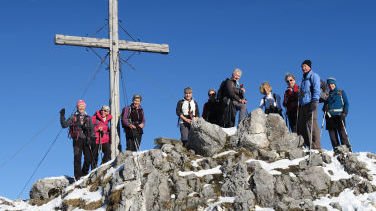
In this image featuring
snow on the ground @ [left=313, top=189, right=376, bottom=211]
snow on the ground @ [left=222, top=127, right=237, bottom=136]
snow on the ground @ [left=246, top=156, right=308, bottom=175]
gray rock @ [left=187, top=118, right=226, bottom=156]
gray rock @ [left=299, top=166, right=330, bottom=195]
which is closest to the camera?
snow on the ground @ [left=313, top=189, right=376, bottom=211]

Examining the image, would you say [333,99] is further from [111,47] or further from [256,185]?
[111,47]

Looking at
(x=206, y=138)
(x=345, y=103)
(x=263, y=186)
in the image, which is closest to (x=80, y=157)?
(x=206, y=138)

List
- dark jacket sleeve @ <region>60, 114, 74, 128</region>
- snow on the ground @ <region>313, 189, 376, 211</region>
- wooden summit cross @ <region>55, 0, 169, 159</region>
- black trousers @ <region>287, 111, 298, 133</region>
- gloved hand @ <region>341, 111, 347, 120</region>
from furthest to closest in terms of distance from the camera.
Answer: wooden summit cross @ <region>55, 0, 169, 159</region>
black trousers @ <region>287, 111, 298, 133</region>
dark jacket sleeve @ <region>60, 114, 74, 128</region>
gloved hand @ <region>341, 111, 347, 120</region>
snow on the ground @ <region>313, 189, 376, 211</region>

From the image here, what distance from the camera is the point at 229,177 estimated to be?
40.6 ft

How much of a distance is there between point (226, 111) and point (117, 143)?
13.3 ft

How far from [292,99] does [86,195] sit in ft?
22.8

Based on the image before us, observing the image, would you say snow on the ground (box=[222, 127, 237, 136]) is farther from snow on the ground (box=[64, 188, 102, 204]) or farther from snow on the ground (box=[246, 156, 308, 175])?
snow on the ground (box=[64, 188, 102, 204])

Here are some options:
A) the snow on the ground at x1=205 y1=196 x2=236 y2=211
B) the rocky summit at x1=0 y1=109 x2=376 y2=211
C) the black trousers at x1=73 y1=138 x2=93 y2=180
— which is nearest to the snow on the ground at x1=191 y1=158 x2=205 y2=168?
the rocky summit at x1=0 y1=109 x2=376 y2=211

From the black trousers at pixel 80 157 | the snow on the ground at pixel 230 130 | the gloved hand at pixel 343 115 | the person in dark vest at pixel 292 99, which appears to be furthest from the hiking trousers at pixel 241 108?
the black trousers at pixel 80 157

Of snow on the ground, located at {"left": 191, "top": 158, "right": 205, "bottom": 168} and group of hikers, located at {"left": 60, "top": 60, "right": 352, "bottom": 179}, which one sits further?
group of hikers, located at {"left": 60, "top": 60, "right": 352, "bottom": 179}

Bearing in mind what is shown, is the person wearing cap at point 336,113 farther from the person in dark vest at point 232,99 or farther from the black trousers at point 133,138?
the black trousers at point 133,138

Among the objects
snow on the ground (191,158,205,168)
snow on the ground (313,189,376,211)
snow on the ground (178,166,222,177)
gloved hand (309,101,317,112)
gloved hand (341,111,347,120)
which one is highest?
gloved hand (309,101,317,112)

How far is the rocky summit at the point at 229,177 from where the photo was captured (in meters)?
11.7

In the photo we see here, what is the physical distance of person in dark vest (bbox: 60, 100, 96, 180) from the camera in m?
14.8
